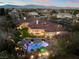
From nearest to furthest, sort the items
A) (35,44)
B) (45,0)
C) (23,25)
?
1. (45,0)
2. (35,44)
3. (23,25)

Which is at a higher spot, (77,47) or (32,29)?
(32,29)

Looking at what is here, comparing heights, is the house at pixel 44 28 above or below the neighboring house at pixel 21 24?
below

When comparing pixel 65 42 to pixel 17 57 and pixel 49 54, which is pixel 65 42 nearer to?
pixel 49 54

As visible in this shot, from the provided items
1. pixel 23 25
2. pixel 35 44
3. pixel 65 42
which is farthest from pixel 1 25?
pixel 65 42

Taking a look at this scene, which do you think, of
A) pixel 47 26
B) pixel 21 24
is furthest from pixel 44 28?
pixel 21 24

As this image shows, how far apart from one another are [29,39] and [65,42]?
1.97ft

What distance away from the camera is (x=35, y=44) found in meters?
3.92

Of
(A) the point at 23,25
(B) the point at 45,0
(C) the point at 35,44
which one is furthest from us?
(A) the point at 23,25

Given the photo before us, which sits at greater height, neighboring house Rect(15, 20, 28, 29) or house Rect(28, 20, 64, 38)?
neighboring house Rect(15, 20, 28, 29)

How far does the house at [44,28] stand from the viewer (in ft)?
13.6

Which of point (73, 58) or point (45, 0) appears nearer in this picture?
point (45, 0)

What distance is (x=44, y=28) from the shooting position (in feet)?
14.0

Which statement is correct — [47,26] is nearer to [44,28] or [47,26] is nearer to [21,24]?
[44,28]

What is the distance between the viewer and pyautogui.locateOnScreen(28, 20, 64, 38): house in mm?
4145
